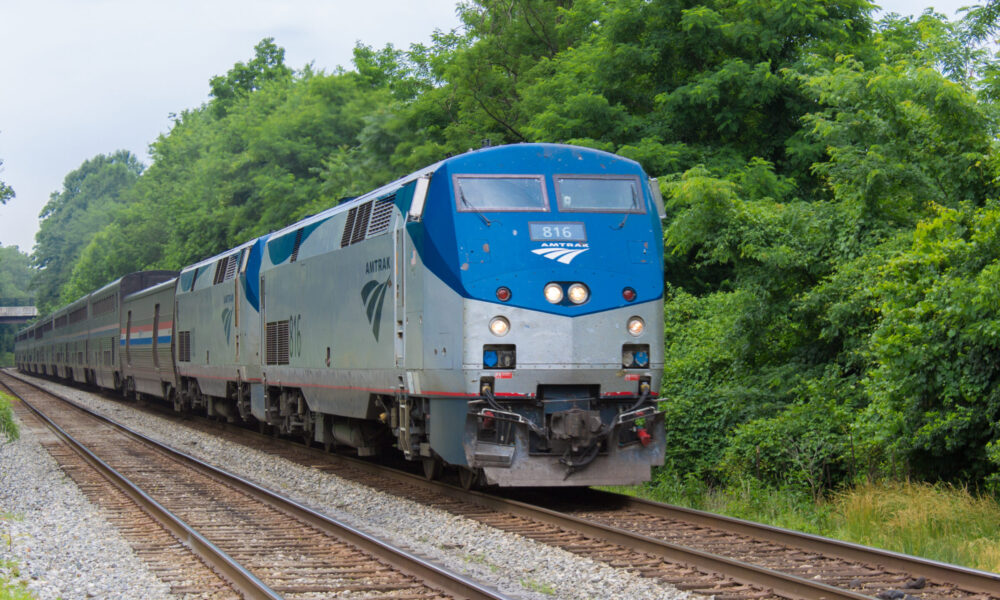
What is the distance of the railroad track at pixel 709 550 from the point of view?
263 inches

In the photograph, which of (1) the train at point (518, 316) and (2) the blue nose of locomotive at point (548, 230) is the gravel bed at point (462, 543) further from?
(2) the blue nose of locomotive at point (548, 230)

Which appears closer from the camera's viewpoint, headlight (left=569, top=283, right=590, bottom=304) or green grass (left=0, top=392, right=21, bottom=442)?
headlight (left=569, top=283, right=590, bottom=304)

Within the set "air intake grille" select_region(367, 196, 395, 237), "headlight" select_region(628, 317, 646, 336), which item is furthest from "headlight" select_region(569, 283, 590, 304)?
"air intake grille" select_region(367, 196, 395, 237)

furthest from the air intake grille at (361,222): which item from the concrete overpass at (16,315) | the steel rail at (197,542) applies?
the concrete overpass at (16,315)

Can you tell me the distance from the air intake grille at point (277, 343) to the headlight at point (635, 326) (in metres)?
7.45

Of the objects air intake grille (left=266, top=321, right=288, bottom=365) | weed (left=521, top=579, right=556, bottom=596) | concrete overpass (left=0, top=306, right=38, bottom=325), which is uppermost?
concrete overpass (left=0, top=306, right=38, bottom=325)

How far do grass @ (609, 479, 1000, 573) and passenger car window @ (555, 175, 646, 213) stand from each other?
3.40 metres

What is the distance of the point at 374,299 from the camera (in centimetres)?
1227

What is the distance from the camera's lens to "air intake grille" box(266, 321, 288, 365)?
53.7 ft

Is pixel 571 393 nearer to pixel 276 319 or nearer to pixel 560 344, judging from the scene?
pixel 560 344

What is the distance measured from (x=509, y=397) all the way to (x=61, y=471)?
28.3 feet

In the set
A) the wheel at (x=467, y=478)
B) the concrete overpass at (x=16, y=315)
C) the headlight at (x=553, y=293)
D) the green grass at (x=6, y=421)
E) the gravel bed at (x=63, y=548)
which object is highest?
the concrete overpass at (x=16, y=315)

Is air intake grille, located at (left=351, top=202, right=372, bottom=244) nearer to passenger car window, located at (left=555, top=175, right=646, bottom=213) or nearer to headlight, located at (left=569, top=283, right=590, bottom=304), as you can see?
passenger car window, located at (left=555, top=175, right=646, bottom=213)

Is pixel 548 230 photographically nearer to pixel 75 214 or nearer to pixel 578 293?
pixel 578 293
